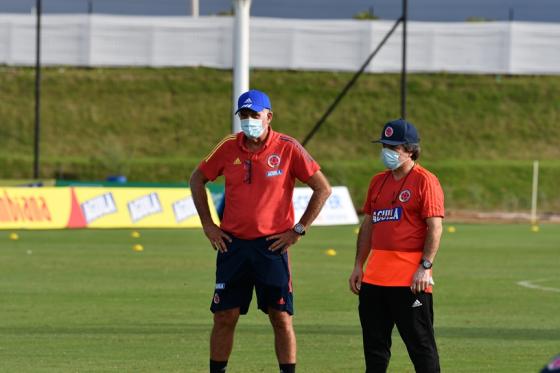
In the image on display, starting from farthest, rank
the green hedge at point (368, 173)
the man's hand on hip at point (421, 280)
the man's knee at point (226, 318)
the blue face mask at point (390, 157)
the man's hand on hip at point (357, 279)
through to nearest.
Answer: the green hedge at point (368, 173)
the man's knee at point (226, 318)
the man's hand on hip at point (357, 279)
the blue face mask at point (390, 157)
the man's hand on hip at point (421, 280)

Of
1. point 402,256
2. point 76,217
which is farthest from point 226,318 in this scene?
point 76,217

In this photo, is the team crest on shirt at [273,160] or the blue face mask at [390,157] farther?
the team crest on shirt at [273,160]

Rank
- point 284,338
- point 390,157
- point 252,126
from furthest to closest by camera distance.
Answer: point 284,338
point 252,126
point 390,157

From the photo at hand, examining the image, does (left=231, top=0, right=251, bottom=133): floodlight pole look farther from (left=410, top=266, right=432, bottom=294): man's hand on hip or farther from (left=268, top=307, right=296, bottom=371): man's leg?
(left=410, top=266, right=432, bottom=294): man's hand on hip

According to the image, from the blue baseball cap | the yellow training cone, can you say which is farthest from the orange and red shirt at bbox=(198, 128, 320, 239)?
the yellow training cone

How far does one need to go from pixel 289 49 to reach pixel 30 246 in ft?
136

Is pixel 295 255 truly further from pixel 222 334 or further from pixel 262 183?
pixel 262 183

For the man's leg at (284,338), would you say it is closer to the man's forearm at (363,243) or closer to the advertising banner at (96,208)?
the man's forearm at (363,243)

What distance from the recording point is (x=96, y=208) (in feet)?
110

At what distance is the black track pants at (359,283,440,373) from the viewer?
31.2 feet

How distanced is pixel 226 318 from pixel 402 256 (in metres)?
1.64

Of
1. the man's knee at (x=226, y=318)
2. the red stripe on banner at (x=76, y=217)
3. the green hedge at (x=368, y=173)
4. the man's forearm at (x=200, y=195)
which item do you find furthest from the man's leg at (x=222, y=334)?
the green hedge at (x=368, y=173)

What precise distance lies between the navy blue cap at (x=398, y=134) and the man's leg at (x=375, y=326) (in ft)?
3.36

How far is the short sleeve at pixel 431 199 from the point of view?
9.49 meters
